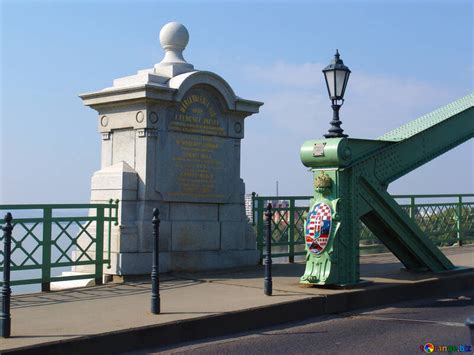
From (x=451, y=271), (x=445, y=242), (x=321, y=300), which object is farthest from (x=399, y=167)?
(x=445, y=242)

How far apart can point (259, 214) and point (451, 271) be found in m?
3.93

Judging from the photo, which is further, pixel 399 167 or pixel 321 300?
pixel 399 167

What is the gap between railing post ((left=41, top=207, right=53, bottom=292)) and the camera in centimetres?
1034

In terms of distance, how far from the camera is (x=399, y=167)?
1147cm

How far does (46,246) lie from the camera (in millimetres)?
10359

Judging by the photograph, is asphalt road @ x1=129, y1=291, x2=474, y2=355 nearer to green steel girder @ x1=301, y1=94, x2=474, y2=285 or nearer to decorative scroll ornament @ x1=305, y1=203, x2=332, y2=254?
green steel girder @ x1=301, y1=94, x2=474, y2=285

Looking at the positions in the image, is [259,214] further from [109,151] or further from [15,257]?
[15,257]

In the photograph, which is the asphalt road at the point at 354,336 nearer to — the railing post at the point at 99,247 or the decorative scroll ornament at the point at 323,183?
the decorative scroll ornament at the point at 323,183

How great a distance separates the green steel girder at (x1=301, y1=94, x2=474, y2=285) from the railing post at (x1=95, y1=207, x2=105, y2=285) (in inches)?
131

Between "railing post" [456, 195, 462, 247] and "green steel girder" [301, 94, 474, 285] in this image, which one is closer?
"green steel girder" [301, 94, 474, 285]

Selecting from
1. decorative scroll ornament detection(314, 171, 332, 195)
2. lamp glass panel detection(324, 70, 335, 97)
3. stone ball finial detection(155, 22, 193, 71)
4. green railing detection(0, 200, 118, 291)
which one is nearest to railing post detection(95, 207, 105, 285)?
green railing detection(0, 200, 118, 291)

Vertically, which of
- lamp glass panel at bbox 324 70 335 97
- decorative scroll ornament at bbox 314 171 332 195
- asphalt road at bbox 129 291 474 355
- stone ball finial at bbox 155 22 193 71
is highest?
stone ball finial at bbox 155 22 193 71

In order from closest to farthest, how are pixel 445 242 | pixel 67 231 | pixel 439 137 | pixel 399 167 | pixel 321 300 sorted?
pixel 321 300
pixel 67 231
pixel 399 167
pixel 439 137
pixel 445 242

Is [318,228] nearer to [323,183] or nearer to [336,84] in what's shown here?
[323,183]
